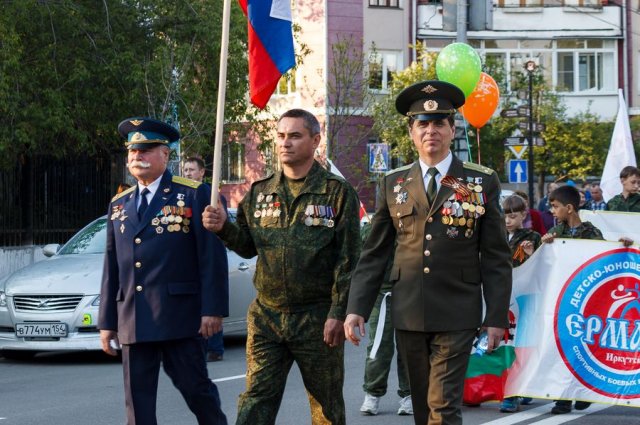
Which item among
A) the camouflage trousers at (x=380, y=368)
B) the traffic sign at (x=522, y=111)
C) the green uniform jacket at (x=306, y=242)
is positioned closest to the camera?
the green uniform jacket at (x=306, y=242)

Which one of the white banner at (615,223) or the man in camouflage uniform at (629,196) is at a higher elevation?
the man in camouflage uniform at (629,196)

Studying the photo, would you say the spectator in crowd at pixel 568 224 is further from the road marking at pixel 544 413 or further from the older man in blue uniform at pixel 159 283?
the older man in blue uniform at pixel 159 283

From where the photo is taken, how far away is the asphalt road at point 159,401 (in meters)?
9.78

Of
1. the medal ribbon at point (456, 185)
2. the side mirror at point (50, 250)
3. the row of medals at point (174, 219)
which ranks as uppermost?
the medal ribbon at point (456, 185)

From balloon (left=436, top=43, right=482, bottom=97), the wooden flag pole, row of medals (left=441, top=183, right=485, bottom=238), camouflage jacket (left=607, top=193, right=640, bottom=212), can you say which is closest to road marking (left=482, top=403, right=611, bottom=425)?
camouflage jacket (left=607, top=193, right=640, bottom=212)

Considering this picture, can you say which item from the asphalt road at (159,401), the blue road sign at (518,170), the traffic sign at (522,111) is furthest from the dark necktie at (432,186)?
the blue road sign at (518,170)

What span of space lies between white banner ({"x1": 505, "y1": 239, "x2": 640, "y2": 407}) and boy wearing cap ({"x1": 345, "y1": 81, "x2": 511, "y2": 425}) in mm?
3552

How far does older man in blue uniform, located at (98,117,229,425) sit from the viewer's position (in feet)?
23.0

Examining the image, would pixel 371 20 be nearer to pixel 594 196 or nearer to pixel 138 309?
pixel 594 196

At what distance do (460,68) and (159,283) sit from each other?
12.6 metres

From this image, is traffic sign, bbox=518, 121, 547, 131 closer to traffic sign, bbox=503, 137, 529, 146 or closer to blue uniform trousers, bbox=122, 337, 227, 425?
traffic sign, bbox=503, 137, 529, 146

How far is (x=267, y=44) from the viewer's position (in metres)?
7.63

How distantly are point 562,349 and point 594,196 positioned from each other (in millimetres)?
9379

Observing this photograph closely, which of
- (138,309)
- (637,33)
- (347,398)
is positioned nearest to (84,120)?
(347,398)
